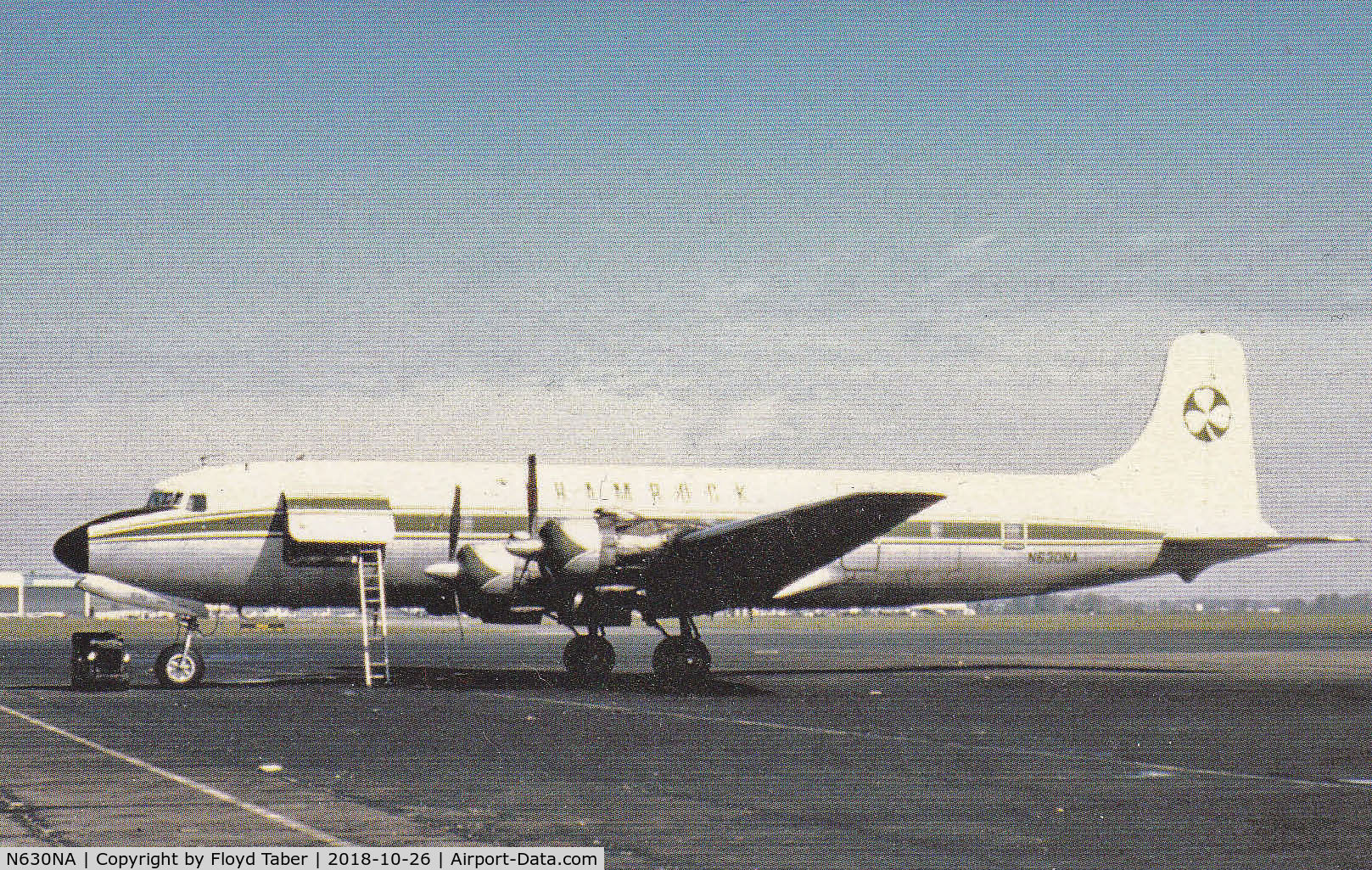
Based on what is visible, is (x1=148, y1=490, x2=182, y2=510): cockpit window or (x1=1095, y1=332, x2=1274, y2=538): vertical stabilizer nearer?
(x1=148, y1=490, x2=182, y2=510): cockpit window

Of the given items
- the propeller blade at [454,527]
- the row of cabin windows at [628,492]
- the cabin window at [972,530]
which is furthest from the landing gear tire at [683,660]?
the cabin window at [972,530]

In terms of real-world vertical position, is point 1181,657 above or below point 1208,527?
below

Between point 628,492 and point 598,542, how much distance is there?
474 cm

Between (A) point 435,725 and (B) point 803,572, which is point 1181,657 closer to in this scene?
(B) point 803,572

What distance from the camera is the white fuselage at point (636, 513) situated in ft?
85.9

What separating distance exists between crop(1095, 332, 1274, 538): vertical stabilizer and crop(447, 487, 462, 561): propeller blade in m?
17.0

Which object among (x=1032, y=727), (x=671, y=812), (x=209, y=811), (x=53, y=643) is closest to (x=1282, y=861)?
(x=671, y=812)

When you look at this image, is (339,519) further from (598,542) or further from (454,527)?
(598,542)

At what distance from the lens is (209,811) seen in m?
10.1

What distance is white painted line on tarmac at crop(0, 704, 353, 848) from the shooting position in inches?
363

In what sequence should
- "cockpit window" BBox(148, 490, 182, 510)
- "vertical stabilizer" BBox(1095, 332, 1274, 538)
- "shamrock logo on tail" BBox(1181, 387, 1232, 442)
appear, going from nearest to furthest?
"cockpit window" BBox(148, 490, 182, 510)
"vertical stabilizer" BBox(1095, 332, 1274, 538)
"shamrock logo on tail" BBox(1181, 387, 1232, 442)

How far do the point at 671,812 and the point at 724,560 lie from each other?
1454 centimetres

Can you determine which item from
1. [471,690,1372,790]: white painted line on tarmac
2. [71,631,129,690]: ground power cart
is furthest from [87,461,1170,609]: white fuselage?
[471,690,1372,790]: white painted line on tarmac

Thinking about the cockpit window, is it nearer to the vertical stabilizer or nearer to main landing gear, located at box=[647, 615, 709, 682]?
main landing gear, located at box=[647, 615, 709, 682]
